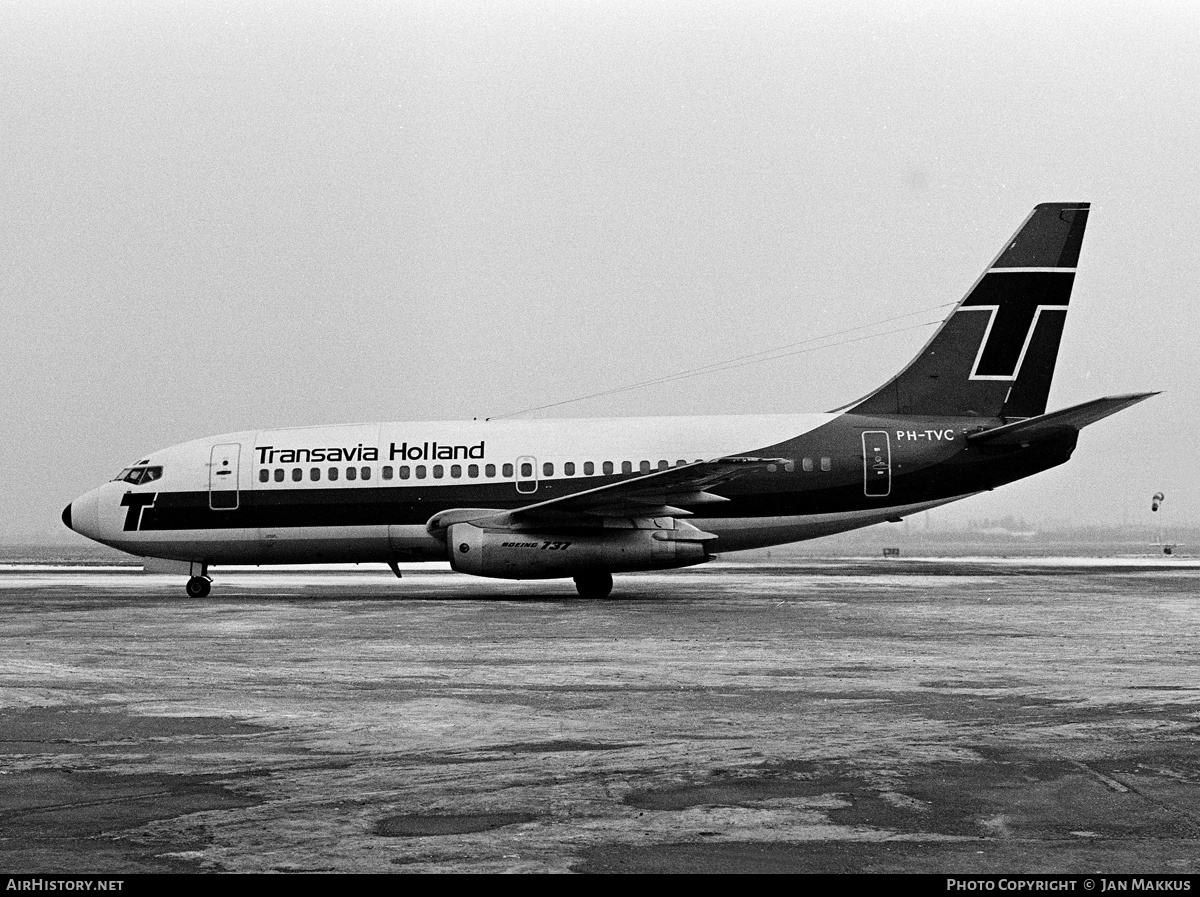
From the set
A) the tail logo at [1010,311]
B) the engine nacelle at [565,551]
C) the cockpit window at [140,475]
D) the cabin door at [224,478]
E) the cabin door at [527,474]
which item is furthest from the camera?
the cockpit window at [140,475]

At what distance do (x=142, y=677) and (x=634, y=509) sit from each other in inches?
543

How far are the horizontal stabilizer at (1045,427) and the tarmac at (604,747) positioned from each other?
26.2 ft

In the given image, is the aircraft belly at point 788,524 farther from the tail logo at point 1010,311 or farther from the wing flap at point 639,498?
the tail logo at point 1010,311

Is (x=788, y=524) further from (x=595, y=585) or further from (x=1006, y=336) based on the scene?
(x=1006, y=336)

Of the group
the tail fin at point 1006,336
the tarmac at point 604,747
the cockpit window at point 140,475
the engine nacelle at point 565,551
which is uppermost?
the tail fin at point 1006,336

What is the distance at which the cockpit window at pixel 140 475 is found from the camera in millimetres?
28672

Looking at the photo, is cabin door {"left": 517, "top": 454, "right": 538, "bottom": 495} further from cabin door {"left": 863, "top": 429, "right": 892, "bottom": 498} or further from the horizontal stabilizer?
the horizontal stabilizer

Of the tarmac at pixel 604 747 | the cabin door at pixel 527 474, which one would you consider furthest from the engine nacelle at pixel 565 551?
the tarmac at pixel 604 747

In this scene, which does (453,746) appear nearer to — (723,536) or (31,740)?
(31,740)

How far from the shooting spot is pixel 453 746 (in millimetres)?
8578

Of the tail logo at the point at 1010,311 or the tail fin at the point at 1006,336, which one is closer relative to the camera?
the tail fin at the point at 1006,336

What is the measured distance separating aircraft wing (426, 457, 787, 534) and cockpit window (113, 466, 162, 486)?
7.06m

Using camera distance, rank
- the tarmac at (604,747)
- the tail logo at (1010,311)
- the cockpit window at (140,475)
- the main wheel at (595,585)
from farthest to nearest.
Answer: the cockpit window at (140,475) < the tail logo at (1010,311) < the main wheel at (595,585) < the tarmac at (604,747)

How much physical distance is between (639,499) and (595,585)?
1910mm
